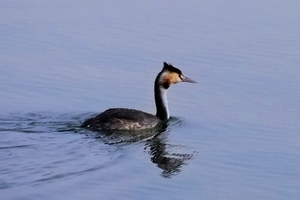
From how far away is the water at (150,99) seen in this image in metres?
11.8

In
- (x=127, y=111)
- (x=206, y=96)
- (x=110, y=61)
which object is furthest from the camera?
(x=110, y=61)

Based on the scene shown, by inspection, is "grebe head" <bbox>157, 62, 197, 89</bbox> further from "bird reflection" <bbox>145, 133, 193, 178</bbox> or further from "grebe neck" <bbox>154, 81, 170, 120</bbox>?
"bird reflection" <bbox>145, 133, 193, 178</bbox>

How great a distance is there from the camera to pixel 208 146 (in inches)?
538

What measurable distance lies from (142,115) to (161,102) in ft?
2.97

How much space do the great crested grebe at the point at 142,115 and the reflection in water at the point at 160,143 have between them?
0.33 feet

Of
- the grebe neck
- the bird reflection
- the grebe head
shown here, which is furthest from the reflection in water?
the grebe head

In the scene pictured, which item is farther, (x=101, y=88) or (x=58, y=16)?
(x=58, y=16)

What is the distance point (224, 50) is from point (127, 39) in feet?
6.11

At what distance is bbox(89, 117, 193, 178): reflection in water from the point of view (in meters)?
12.8

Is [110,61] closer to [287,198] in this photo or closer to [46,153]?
[46,153]

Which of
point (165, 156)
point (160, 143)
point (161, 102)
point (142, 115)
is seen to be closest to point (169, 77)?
point (161, 102)

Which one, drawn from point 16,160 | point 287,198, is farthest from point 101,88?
point 287,198

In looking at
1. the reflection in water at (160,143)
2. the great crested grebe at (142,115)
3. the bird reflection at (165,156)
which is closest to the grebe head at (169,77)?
the great crested grebe at (142,115)

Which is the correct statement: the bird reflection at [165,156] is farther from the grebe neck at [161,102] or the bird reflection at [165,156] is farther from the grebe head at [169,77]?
the grebe head at [169,77]
